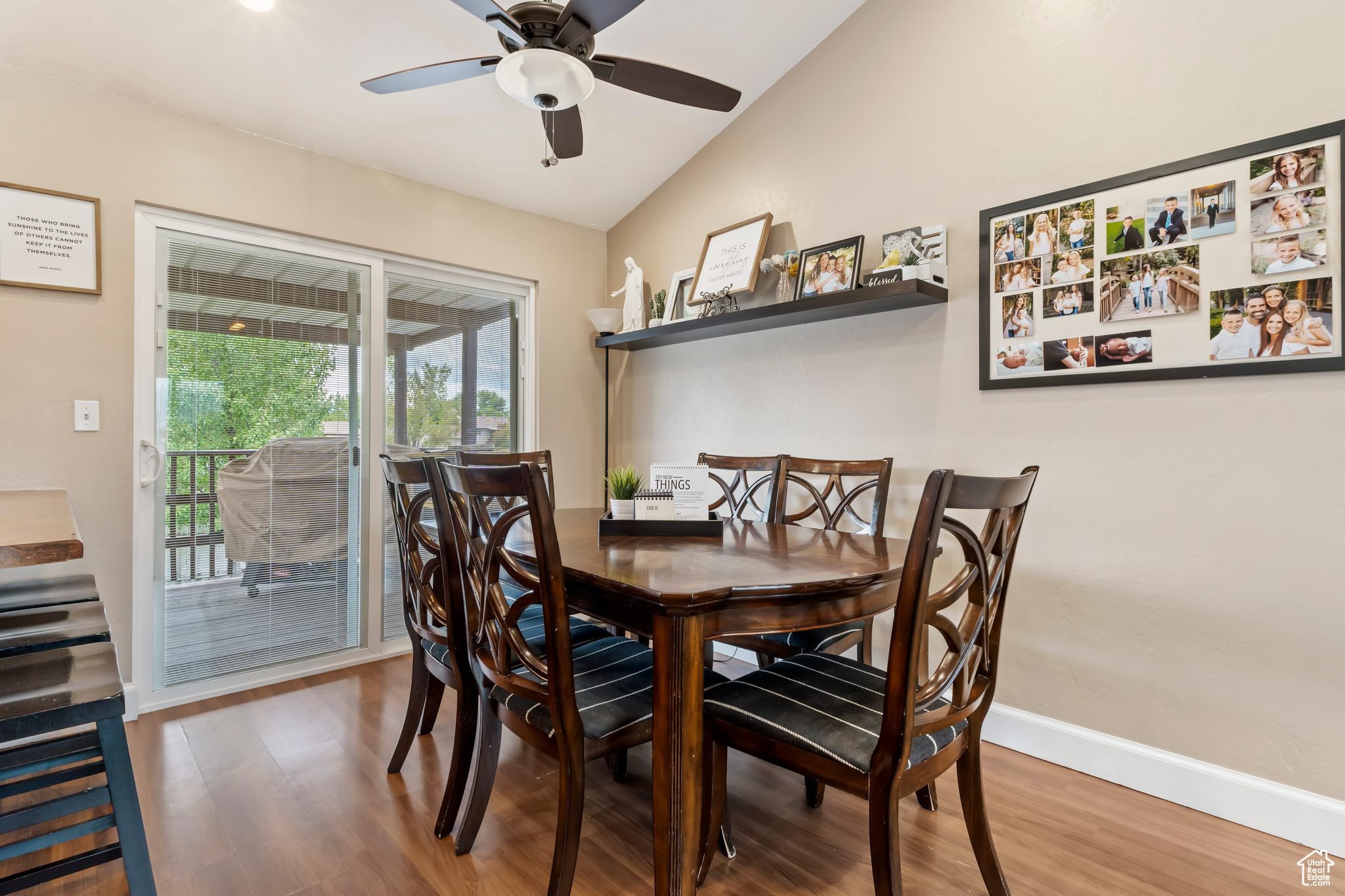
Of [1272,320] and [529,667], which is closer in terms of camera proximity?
[529,667]

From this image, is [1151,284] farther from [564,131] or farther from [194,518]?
[194,518]

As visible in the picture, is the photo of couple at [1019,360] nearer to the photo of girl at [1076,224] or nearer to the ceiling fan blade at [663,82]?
the photo of girl at [1076,224]

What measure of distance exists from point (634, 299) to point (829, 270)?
48.8 inches

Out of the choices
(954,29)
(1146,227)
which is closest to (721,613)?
(1146,227)

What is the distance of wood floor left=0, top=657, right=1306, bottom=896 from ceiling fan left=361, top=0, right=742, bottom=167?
2047mm

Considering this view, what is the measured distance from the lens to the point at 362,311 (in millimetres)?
3160

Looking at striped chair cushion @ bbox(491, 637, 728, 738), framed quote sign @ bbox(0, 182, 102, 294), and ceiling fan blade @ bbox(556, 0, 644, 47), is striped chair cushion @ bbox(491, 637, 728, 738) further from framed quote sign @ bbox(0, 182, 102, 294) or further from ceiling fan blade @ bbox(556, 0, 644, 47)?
framed quote sign @ bbox(0, 182, 102, 294)

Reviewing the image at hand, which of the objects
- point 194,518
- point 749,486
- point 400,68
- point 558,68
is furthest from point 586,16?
point 194,518

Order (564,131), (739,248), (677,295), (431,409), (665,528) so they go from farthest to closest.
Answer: (677,295)
(431,409)
(739,248)
(564,131)
(665,528)

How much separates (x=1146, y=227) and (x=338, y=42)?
281 cm

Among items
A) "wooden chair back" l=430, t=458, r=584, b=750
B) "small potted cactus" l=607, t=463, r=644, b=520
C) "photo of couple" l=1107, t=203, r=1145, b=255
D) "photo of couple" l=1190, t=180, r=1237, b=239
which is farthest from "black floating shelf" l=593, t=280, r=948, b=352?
"wooden chair back" l=430, t=458, r=584, b=750

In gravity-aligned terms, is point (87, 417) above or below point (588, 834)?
above

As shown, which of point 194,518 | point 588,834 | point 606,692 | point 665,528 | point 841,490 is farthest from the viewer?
point 194,518

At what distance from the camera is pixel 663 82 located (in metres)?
2.07
